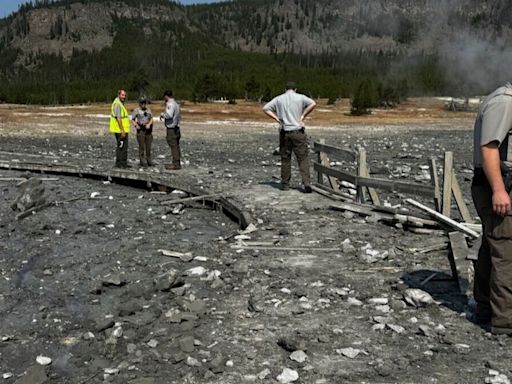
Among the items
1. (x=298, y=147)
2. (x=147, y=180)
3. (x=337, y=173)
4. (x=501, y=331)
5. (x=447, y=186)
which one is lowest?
(x=147, y=180)

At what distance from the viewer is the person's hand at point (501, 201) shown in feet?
15.8

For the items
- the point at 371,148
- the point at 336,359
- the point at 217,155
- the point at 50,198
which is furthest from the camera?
the point at 371,148

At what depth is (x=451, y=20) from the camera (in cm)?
1363

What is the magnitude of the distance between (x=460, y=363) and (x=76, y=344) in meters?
3.27

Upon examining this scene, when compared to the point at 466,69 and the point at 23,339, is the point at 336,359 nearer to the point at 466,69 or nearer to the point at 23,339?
the point at 23,339

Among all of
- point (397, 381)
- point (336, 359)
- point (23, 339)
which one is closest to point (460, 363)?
point (397, 381)

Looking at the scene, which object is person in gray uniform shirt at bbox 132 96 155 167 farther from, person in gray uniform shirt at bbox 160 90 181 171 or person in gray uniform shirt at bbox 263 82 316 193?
person in gray uniform shirt at bbox 263 82 316 193

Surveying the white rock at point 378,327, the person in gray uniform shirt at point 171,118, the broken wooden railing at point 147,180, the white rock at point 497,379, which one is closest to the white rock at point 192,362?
the white rock at point 378,327

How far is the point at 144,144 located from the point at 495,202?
13339 mm

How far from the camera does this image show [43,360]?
5.12m

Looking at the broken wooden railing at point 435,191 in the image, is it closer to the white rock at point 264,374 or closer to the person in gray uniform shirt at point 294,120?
the person in gray uniform shirt at point 294,120

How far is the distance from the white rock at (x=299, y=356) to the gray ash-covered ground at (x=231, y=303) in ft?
0.08

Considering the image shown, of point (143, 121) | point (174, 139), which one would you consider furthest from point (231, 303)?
point (143, 121)

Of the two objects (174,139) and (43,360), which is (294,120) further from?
(43,360)
